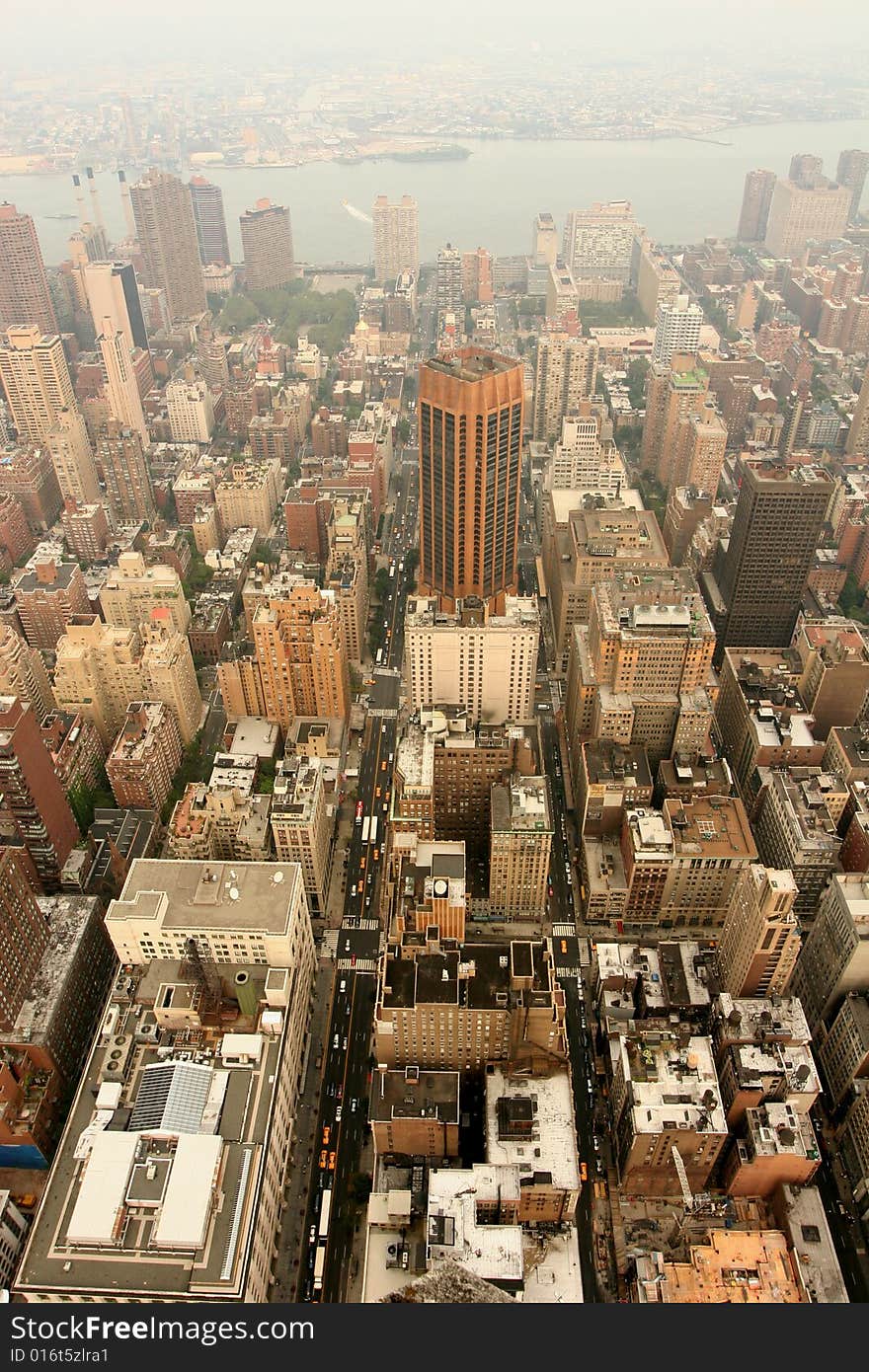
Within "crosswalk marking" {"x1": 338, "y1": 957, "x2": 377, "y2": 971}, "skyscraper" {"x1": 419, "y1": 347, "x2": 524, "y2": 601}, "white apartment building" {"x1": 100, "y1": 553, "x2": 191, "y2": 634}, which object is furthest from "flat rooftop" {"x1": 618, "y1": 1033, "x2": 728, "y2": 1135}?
"white apartment building" {"x1": 100, "y1": 553, "x2": 191, "y2": 634}

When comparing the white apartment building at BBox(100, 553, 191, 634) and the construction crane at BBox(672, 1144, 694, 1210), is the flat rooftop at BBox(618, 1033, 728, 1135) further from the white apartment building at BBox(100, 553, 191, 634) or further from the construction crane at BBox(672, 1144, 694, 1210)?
the white apartment building at BBox(100, 553, 191, 634)

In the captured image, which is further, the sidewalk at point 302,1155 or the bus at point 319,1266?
the sidewalk at point 302,1155

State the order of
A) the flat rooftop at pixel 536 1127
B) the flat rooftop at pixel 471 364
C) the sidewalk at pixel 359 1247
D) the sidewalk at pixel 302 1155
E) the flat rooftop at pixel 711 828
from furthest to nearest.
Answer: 1. the flat rooftop at pixel 471 364
2. the flat rooftop at pixel 711 828
3. the sidewalk at pixel 302 1155
4. the sidewalk at pixel 359 1247
5. the flat rooftop at pixel 536 1127

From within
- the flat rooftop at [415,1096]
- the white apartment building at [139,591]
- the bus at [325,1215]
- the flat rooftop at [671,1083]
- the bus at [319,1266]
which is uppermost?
the white apartment building at [139,591]

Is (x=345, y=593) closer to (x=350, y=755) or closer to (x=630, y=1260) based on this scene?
(x=350, y=755)

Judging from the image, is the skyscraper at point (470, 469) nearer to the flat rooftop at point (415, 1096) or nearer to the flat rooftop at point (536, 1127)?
the flat rooftop at point (536, 1127)

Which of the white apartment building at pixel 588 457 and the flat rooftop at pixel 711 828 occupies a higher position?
the white apartment building at pixel 588 457

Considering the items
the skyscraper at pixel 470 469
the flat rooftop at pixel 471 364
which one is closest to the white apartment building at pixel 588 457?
the skyscraper at pixel 470 469

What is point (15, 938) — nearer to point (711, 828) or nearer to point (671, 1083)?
point (671, 1083)
